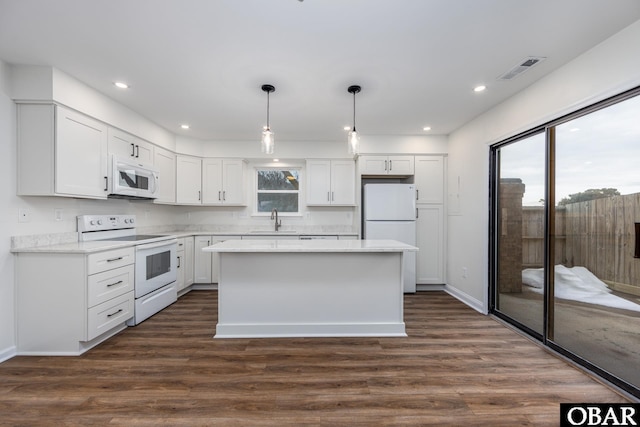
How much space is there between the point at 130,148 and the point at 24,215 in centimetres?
128

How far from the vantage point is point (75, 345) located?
2352mm

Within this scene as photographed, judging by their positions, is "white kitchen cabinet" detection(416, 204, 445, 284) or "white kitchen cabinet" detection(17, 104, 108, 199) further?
"white kitchen cabinet" detection(416, 204, 445, 284)

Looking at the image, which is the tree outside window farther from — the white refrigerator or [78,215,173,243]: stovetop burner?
[78,215,173,243]: stovetop burner

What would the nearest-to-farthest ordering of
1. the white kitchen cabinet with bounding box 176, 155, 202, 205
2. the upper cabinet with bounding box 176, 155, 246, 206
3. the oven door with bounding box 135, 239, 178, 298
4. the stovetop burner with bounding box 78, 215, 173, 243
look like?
the stovetop burner with bounding box 78, 215, 173, 243, the oven door with bounding box 135, 239, 178, 298, the white kitchen cabinet with bounding box 176, 155, 202, 205, the upper cabinet with bounding box 176, 155, 246, 206

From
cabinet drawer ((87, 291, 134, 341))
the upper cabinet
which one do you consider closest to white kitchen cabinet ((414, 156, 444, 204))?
the upper cabinet

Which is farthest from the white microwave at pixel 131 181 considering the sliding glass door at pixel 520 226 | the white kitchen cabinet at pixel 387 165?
the sliding glass door at pixel 520 226

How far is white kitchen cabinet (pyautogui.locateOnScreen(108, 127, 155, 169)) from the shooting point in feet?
10.2

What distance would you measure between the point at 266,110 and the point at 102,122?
1721 mm

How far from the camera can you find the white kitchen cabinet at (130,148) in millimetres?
3109

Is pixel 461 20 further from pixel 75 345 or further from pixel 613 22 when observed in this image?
pixel 75 345

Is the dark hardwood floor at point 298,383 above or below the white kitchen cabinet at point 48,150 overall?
below

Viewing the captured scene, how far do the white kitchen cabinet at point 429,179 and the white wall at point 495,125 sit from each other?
0.54ft

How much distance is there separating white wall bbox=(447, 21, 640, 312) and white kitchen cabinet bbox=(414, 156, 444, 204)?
165 mm

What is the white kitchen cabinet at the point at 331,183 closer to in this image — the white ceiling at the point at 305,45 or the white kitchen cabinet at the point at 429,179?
the white kitchen cabinet at the point at 429,179
